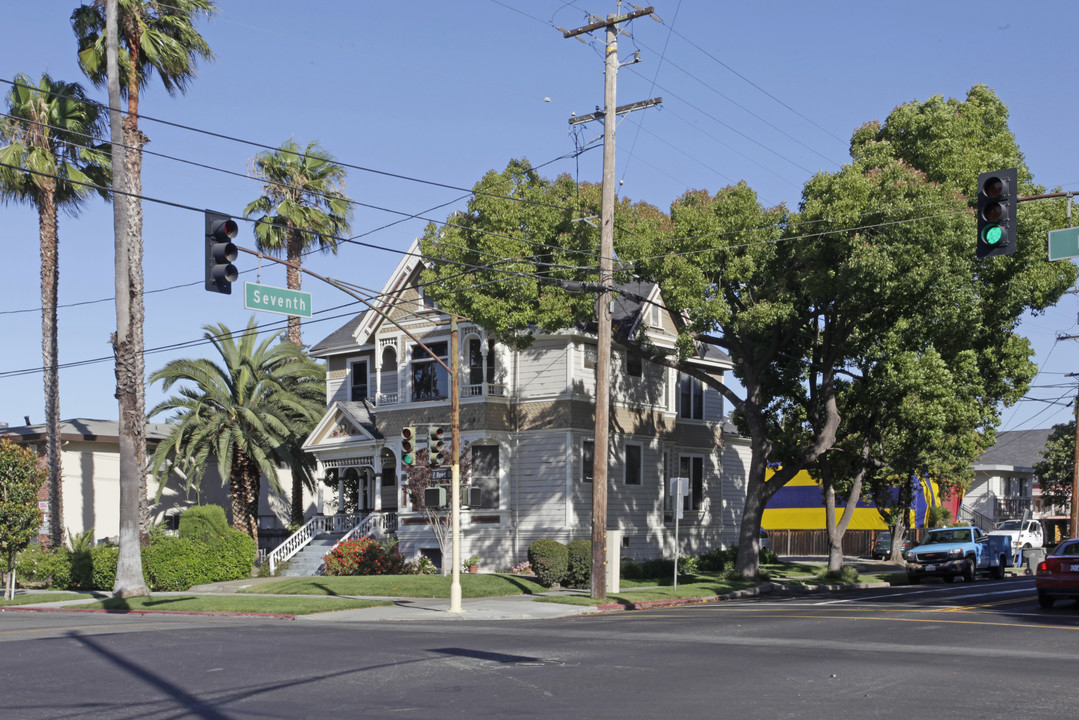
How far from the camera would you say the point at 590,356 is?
3684cm

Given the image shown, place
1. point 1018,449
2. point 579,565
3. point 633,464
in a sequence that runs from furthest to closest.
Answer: point 1018,449 < point 633,464 < point 579,565

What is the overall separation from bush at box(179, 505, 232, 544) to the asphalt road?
12.8m

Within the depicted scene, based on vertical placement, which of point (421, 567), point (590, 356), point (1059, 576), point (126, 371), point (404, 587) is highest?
point (590, 356)

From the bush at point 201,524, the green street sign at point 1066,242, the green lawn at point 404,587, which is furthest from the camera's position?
the bush at point 201,524

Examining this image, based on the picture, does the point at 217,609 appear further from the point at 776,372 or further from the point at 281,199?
the point at 281,199

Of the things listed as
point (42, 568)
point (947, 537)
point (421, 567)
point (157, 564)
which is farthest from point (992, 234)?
point (42, 568)

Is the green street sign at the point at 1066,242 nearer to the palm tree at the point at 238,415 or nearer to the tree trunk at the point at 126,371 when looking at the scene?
the tree trunk at the point at 126,371

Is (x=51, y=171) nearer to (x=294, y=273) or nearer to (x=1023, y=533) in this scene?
(x=294, y=273)

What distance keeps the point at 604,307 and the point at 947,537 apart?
1775 cm

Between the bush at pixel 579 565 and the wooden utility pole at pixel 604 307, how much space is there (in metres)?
4.31

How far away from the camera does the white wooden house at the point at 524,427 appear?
36.1 metres

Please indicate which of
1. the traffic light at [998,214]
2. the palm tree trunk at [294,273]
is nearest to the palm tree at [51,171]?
the palm tree trunk at [294,273]

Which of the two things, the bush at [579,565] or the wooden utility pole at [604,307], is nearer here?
the wooden utility pole at [604,307]

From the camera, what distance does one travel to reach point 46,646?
1702 cm
